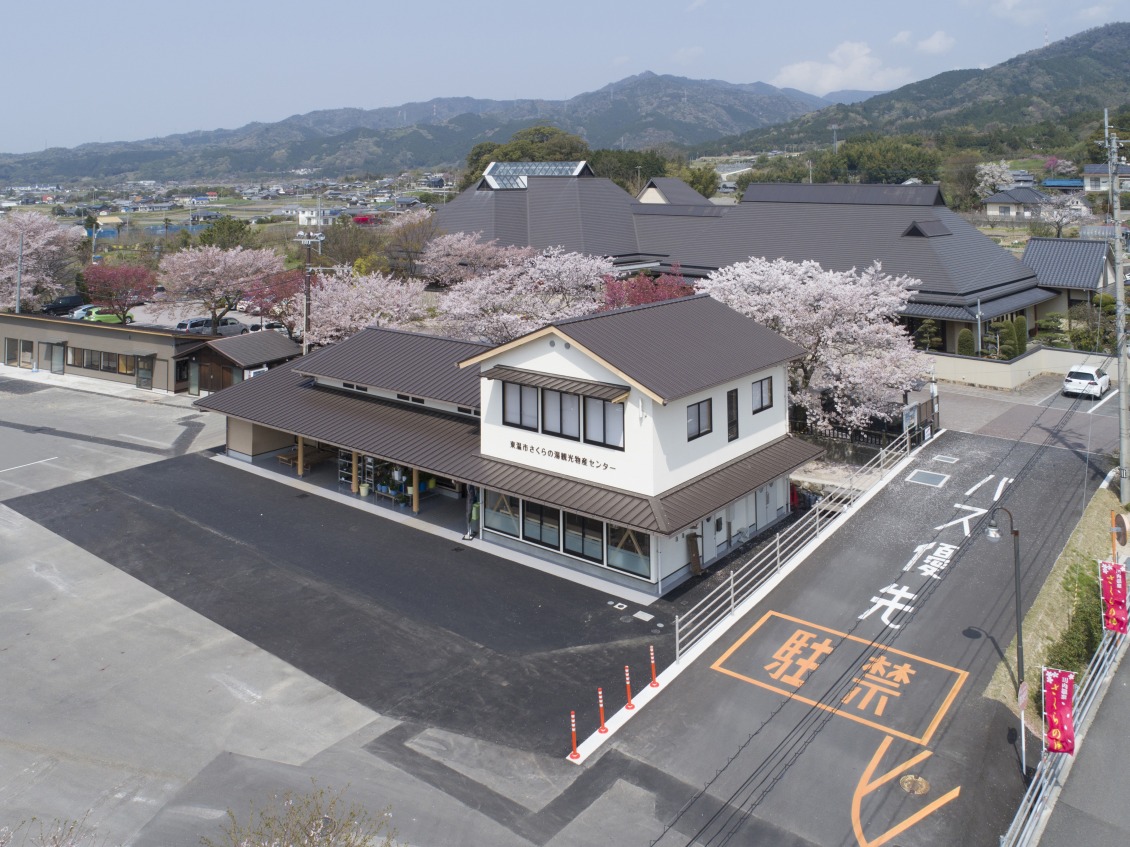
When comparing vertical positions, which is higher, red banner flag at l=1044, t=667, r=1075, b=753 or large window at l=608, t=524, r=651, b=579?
large window at l=608, t=524, r=651, b=579

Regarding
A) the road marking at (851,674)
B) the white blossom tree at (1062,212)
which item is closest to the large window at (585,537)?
the road marking at (851,674)

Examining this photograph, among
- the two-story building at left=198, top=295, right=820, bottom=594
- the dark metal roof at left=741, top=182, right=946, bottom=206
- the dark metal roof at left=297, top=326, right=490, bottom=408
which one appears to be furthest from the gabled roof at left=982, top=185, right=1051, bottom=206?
the dark metal roof at left=297, top=326, right=490, bottom=408

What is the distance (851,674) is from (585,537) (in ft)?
23.9

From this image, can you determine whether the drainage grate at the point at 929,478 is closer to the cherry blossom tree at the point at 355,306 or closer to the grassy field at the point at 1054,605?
the grassy field at the point at 1054,605

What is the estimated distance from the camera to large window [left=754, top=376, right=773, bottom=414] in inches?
925

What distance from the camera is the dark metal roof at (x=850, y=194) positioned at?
161 feet

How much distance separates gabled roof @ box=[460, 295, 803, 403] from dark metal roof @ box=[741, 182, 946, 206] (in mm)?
28613

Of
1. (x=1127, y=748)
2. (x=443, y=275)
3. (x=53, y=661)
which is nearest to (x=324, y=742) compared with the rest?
(x=53, y=661)

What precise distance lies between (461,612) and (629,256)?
38875 millimetres

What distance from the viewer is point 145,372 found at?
4266 centimetres

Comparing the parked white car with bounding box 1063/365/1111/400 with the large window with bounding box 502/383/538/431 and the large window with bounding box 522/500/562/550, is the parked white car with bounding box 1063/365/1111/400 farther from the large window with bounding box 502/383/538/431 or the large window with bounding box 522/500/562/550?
the large window with bounding box 502/383/538/431

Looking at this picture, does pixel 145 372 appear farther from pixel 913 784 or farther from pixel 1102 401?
pixel 1102 401

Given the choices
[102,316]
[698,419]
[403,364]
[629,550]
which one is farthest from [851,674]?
[102,316]

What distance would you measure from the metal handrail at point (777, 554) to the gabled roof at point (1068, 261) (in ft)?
81.9
